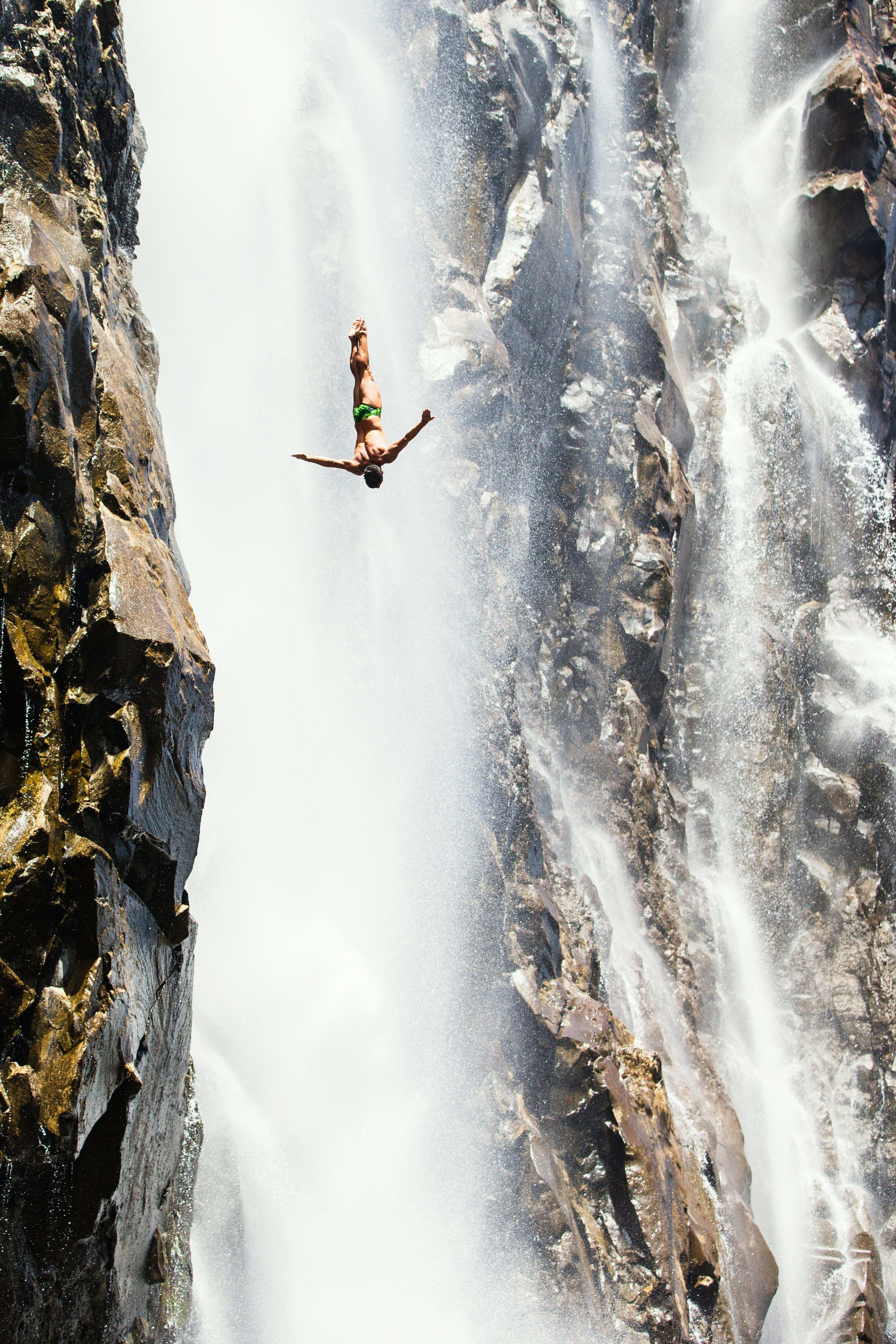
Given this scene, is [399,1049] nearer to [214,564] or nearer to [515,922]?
[515,922]

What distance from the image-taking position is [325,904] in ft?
41.9

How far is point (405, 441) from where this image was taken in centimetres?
841

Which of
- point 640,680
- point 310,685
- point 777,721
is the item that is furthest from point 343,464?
point 777,721

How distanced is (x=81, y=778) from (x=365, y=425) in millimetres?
4200

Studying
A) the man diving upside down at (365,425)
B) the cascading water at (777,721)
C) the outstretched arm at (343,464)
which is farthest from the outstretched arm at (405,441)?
the cascading water at (777,721)

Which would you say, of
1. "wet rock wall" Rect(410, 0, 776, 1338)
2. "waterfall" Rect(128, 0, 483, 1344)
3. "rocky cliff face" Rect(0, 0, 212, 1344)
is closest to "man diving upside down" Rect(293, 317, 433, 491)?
"rocky cliff face" Rect(0, 0, 212, 1344)

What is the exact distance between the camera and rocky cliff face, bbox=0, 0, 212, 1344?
18.0ft

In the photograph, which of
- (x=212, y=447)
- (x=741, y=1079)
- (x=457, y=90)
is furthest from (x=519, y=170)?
(x=741, y=1079)

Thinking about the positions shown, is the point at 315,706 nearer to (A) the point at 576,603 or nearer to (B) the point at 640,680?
(A) the point at 576,603

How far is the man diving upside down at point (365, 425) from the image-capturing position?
8531 millimetres

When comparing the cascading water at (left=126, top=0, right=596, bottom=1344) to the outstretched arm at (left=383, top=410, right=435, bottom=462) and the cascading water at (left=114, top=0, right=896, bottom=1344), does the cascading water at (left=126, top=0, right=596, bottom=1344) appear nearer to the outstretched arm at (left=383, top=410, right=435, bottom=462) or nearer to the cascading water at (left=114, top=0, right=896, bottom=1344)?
the cascading water at (left=114, top=0, right=896, bottom=1344)

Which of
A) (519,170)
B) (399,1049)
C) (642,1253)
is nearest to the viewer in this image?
(642,1253)

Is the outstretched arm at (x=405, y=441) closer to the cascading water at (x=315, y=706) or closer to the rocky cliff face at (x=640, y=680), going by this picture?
the cascading water at (x=315, y=706)

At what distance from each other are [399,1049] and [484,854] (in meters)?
2.81
